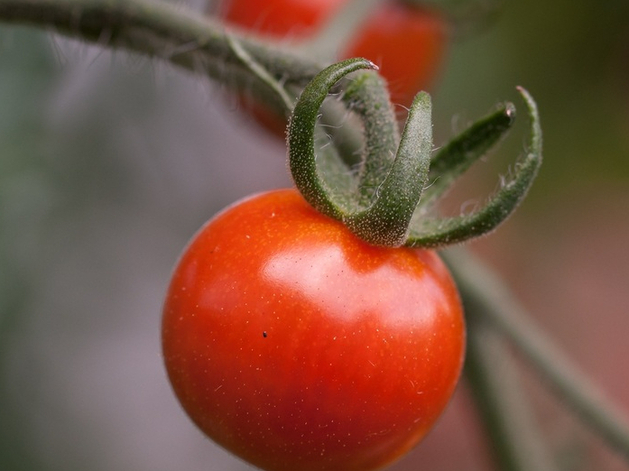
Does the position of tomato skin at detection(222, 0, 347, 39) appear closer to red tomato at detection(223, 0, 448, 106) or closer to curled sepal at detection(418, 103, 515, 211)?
red tomato at detection(223, 0, 448, 106)

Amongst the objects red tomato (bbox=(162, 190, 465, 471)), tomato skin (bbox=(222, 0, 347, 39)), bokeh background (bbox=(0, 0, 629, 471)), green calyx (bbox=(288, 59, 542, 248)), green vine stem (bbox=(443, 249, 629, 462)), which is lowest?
bokeh background (bbox=(0, 0, 629, 471))

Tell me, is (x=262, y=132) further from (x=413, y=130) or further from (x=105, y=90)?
(x=413, y=130)

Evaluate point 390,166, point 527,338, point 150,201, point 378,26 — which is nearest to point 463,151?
point 390,166

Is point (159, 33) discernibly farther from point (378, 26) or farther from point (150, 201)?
point (150, 201)

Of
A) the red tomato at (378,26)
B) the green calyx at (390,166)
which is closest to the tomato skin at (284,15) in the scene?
the red tomato at (378,26)

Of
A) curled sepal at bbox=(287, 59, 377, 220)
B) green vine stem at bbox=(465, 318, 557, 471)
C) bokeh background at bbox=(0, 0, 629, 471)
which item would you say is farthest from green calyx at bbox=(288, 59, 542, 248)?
green vine stem at bbox=(465, 318, 557, 471)

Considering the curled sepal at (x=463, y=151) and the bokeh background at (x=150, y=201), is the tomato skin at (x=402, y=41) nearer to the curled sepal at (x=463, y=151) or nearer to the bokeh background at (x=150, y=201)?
the bokeh background at (x=150, y=201)
